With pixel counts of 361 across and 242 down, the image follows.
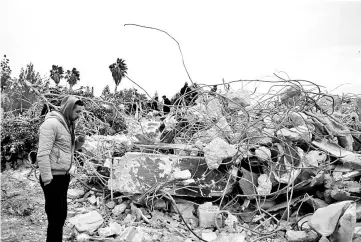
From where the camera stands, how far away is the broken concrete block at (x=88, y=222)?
12.8 ft

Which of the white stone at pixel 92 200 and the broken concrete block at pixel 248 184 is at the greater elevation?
the broken concrete block at pixel 248 184

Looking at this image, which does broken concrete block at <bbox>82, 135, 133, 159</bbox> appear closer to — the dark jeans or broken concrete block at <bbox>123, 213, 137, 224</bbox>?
broken concrete block at <bbox>123, 213, 137, 224</bbox>

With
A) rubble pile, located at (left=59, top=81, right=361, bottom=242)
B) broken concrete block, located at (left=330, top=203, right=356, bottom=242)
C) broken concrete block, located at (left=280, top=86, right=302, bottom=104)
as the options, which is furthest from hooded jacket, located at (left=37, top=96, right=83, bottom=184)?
broken concrete block, located at (left=280, top=86, right=302, bottom=104)

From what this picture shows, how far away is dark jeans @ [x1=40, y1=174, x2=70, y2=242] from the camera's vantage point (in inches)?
117

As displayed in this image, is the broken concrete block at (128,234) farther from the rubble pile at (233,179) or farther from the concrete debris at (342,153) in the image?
the concrete debris at (342,153)

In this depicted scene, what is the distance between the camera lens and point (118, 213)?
444 centimetres

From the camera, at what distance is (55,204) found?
300 cm

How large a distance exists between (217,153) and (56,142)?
78.2 inches

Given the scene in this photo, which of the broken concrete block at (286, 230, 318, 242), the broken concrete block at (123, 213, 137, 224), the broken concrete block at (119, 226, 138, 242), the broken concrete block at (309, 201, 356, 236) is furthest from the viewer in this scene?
the broken concrete block at (123, 213, 137, 224)

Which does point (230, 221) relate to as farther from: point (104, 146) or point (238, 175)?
point (104, 146)

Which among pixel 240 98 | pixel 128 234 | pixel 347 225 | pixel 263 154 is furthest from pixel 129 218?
pixel 240 98

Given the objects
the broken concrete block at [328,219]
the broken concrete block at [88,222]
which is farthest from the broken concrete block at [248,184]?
the broken concrete block at [88,222]

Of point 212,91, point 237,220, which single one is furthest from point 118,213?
point 212,91

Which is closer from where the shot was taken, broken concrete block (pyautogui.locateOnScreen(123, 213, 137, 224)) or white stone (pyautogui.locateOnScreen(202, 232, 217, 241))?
white stone (pyautogui.locateOnScreen(202, 232, 217, 241))
